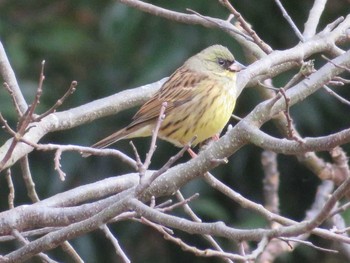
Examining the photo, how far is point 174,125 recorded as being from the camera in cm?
532

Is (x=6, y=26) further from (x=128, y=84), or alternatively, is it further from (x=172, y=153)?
(x=172, y=153)

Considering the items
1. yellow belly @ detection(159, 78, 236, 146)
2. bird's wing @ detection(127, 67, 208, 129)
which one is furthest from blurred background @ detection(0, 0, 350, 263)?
yellow belly @ detection(159, 78, 236, 146)

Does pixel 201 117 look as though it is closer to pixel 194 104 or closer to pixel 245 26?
pixel 194 104

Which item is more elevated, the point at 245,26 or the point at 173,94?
the point at 173,94

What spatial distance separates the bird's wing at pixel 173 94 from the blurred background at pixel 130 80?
49.0 inches

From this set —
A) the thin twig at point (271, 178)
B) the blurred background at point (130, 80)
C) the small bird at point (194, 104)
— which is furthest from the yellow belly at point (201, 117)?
the blurred background at point (130, 80)

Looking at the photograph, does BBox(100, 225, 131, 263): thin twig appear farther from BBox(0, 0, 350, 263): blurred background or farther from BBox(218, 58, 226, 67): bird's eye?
BBox(0, 0, 350, 263): blurred background

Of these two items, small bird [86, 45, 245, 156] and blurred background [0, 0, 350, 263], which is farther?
blurred background [0, 0, 350, 263]

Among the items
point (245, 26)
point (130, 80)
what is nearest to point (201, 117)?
point (245, 26)

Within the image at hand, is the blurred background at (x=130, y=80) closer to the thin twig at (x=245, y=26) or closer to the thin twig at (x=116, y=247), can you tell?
the thin twig at (x=245, y=26)

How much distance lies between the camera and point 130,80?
712cm

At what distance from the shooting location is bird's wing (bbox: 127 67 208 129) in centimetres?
515

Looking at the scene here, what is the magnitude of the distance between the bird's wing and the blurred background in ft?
4.08

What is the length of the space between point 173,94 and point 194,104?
120mm
